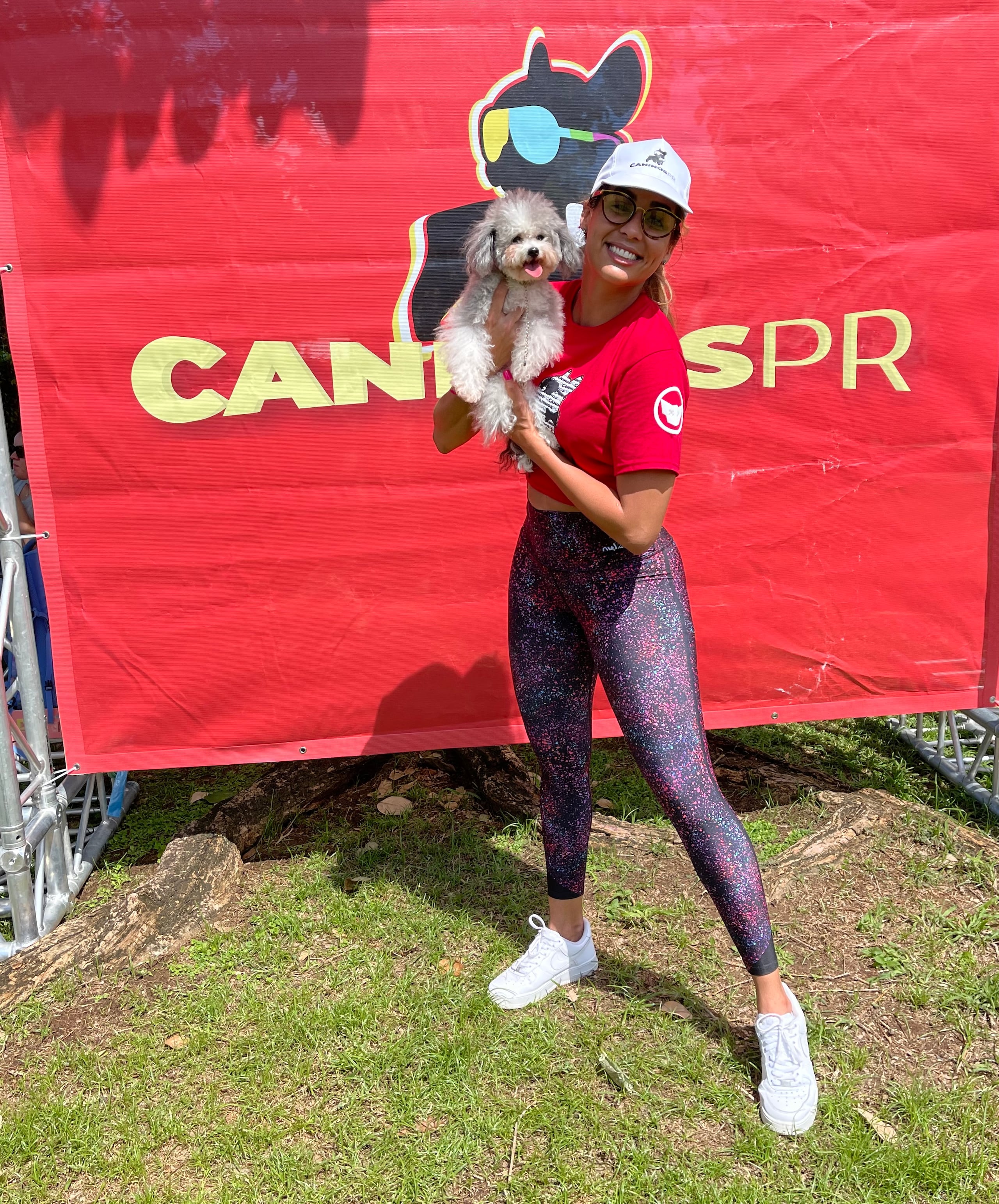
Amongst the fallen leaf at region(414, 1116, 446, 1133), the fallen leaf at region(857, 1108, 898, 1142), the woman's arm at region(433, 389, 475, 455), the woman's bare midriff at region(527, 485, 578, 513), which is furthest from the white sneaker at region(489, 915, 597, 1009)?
the woman's arm at region(433, 389, 475, 455)

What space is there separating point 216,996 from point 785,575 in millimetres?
2420

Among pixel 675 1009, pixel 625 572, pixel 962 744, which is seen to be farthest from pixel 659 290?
pixel 962 744

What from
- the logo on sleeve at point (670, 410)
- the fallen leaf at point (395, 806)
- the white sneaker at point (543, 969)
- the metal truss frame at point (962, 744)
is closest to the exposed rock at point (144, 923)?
the fallen leaf at point (395, 806)

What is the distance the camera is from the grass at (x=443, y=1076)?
2275 millimetres

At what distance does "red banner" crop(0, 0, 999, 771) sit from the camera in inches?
120

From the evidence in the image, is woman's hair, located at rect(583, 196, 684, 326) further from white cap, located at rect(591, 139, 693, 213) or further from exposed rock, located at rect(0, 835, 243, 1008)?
exposed rock, located at rect(0, 835, 243, 1008)

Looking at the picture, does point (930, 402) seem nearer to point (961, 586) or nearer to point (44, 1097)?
point (961, 586)

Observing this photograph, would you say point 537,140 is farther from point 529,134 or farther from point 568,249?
point 568,249

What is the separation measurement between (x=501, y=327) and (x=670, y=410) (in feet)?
1.50

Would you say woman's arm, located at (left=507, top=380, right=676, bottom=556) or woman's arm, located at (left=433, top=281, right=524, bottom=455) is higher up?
woman's arm, located at (left=433, top=281, right=524, bottom=455)

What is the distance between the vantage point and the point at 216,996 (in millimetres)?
2926

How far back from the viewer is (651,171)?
204 cm

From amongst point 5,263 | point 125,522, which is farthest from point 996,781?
point 5,263

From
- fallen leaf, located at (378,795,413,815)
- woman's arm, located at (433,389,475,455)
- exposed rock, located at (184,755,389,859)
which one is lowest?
fallen leaf, located at (378,795,413,815)
